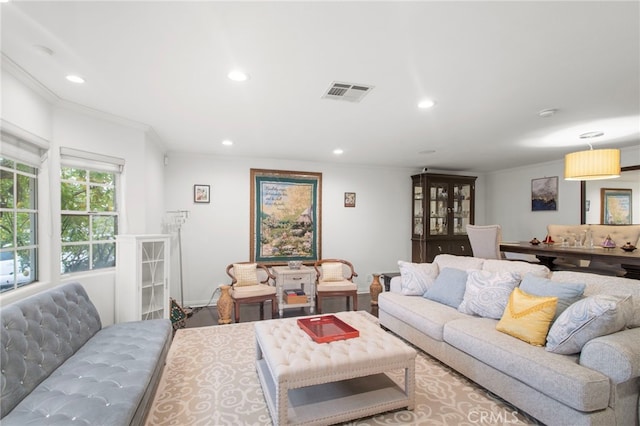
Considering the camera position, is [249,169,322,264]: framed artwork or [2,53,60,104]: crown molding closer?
[2,53,60,104]: crown molding

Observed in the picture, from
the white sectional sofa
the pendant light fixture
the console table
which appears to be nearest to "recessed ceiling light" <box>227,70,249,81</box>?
the white sectional sofa

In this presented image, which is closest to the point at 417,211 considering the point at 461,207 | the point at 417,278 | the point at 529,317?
the point at 461,207

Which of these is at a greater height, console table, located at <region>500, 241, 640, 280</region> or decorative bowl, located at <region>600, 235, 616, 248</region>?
decorative bowl, located at <region>600, 235, 616, 248</region>

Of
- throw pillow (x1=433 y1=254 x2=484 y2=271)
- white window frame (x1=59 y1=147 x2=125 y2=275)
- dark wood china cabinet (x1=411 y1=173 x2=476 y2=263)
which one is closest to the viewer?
white window frame (x1=59 y1=147 x2=125 y2=275)

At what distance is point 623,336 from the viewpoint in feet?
5.96

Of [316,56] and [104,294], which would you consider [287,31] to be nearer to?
[316,56]

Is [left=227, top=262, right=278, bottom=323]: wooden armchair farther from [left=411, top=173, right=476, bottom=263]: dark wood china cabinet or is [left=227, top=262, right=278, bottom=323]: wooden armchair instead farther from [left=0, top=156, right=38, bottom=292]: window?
[left=411, top=173, right=476, bottom=263]: dark wood china cabinet

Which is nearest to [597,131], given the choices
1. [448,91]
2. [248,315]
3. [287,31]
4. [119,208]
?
[448,91]

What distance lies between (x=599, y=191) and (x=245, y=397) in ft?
19.4

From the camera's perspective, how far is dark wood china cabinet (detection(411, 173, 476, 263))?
19.7 ft

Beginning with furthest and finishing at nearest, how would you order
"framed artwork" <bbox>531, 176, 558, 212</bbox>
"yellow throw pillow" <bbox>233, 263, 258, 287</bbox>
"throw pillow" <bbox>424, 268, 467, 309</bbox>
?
"framed artwork" <bbox>531, 176, 558, 212</bbox> → "yellow throw pillow" <bbox>233, 263, 258, 287</bbox> → "throw pillow" <bbox>424, 268, 467, 309</bbox>

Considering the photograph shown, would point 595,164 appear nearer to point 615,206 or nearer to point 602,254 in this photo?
point 602,254

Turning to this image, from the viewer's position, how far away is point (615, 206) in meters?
4.71

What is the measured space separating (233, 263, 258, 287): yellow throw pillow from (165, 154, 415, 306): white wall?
707 mm
